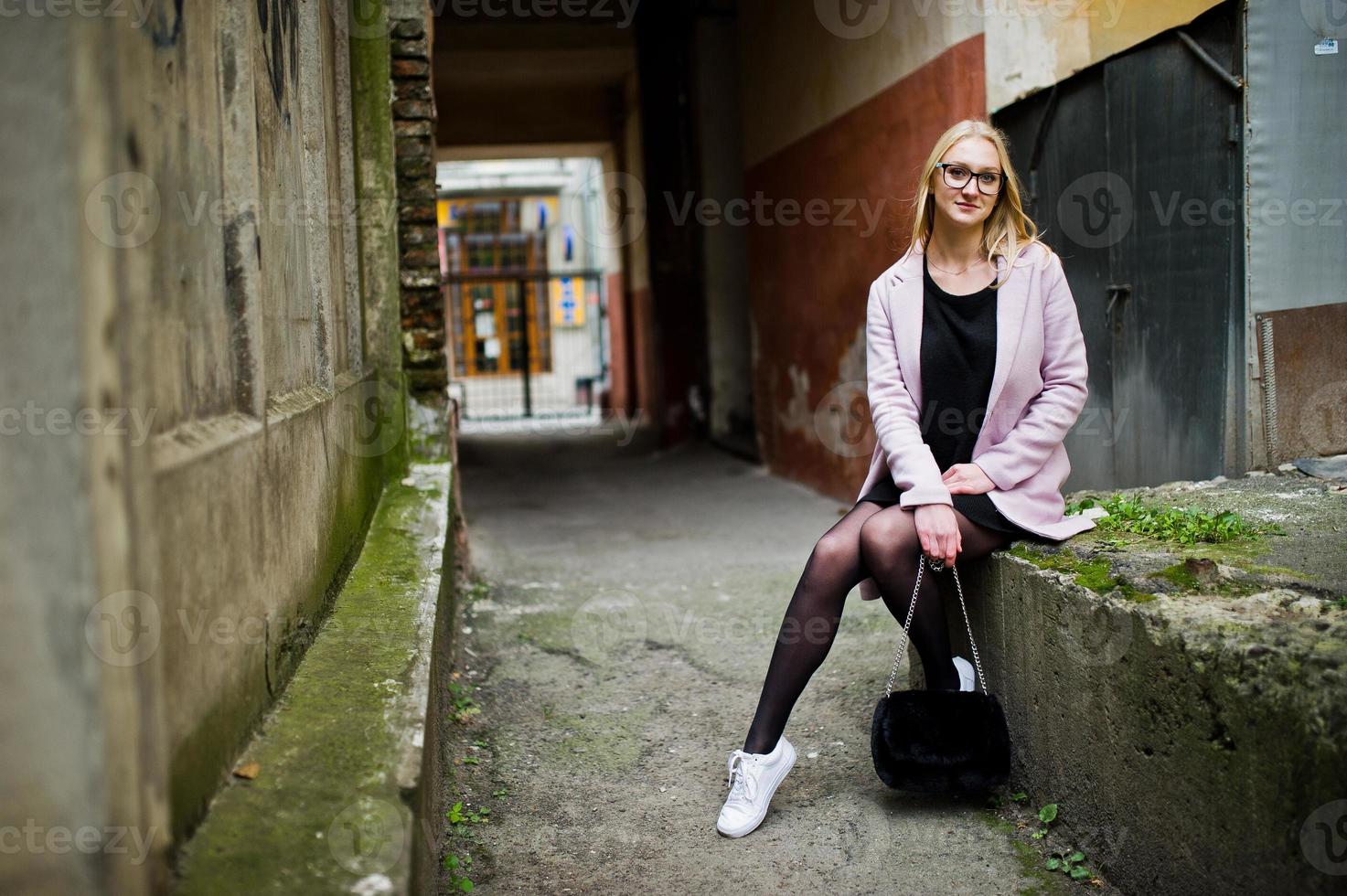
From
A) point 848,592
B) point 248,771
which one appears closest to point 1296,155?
point 848,592

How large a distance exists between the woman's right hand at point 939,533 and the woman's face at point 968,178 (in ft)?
2.49

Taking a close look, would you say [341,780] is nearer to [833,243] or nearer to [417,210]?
[417,210]

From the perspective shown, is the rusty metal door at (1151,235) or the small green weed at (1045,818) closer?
the small green weed at (1045,818)

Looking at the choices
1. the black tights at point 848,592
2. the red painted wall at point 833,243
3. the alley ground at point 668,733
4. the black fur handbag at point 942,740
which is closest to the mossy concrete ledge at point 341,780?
the alley ground at point 668,733

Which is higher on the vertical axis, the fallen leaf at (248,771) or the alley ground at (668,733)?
the fallen leaf at (248,771)

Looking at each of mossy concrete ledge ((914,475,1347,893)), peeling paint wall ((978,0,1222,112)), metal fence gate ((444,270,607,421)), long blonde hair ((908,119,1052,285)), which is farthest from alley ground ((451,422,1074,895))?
metal fence gate ((444,270,607,421))

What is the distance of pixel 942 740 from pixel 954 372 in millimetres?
926

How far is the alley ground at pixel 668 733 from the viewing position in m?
2.74

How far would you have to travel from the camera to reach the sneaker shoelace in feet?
9.56

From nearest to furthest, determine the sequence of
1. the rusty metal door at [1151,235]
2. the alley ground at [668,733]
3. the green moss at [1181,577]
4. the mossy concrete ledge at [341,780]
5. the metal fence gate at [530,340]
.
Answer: the mossy concrete ledge at [341,780] < the green moss at [1181,577] < the alley ground at [668,733] < the rusty metal door at [1151,235] < the metal fence gate at [530,340]

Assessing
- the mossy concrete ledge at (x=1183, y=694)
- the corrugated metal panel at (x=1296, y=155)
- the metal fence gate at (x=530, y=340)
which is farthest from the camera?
the metal fence gate at (x=530, y=340)

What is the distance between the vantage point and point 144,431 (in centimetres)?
155

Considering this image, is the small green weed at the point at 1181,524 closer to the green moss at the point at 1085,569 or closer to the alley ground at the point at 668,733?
the green moss at the point at 1085,569

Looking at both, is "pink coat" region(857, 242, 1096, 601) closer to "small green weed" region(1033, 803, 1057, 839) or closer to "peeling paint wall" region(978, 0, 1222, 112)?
"small green weed" region(1033, 803, 1057, 839)
